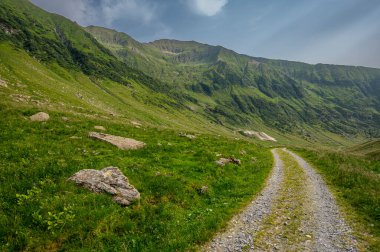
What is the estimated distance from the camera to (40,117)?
29.9m

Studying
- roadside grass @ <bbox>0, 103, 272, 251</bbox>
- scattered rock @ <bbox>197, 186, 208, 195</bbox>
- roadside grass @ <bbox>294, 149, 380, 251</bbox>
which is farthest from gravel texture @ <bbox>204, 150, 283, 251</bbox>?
roadside grass @ <bbox>294, 149, 380, 251</bbox>

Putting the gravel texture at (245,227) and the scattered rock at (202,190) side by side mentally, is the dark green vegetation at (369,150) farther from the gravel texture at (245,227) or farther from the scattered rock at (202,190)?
the scattered rock at (202,190)

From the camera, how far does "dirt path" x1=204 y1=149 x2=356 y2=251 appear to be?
1155 cm

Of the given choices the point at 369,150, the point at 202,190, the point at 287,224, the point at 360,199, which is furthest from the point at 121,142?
the point at 369,150

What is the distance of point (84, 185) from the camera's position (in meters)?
14.8

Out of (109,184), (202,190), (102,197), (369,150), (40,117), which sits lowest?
(40,117)

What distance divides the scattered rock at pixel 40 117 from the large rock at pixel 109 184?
17.0 metres

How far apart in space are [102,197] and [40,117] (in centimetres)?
2067

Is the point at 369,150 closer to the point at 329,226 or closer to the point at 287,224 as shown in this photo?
the point at 329,226

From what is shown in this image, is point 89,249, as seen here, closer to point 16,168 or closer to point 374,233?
point 16,168

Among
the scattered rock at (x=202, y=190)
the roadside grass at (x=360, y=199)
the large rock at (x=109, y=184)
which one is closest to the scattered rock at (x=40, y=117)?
the large rock at (x=109, y=184)

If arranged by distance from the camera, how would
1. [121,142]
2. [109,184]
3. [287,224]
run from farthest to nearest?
[121,142], [109,184], [287,224]

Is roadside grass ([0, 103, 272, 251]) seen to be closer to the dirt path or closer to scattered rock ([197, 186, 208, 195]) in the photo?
scattered rock ([197, 186, 208, 195])

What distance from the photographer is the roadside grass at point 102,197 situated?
11.1 metres
